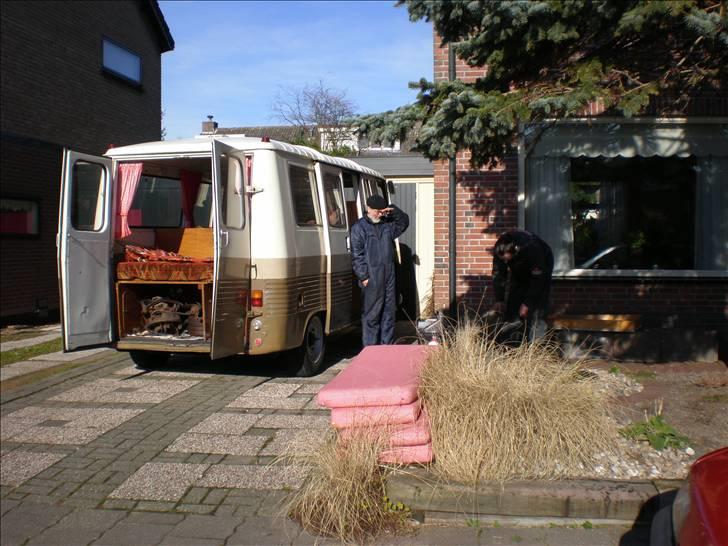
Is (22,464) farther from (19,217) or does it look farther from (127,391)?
(19,217)

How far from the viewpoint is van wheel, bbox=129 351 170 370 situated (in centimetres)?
809

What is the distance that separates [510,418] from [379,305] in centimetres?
325

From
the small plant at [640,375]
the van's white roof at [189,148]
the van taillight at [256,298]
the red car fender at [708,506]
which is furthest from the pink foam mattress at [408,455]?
the van's white roof at [189,148]

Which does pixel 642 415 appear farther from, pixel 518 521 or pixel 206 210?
pixel 206 210

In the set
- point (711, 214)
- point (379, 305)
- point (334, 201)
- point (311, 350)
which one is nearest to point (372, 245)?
point (379, 305)

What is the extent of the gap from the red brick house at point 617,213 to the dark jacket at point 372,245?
185cm

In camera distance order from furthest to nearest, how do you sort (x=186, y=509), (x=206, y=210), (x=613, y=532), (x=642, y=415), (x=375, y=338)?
(x=206, y=210) < (x=375, y=338) < (x=642, y=415) < (x=186, y=509) < (x=613, y=532)

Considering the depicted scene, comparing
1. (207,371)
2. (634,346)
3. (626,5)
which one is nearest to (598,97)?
(626,5)

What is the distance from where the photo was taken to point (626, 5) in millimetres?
5262

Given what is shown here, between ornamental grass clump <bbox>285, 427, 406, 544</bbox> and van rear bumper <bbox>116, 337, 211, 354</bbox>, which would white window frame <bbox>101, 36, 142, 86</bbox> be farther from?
ornamental grass clump <bbox>285, 427, 406, 544</bbox>

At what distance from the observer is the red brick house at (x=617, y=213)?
916cm

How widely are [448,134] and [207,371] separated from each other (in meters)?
4.19

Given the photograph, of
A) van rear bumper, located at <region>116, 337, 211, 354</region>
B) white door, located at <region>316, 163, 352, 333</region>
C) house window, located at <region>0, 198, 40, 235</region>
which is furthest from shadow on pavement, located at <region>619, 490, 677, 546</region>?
house window, located at <region>0, 198, 40, 235</region>

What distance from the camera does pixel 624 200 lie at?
9406mm
